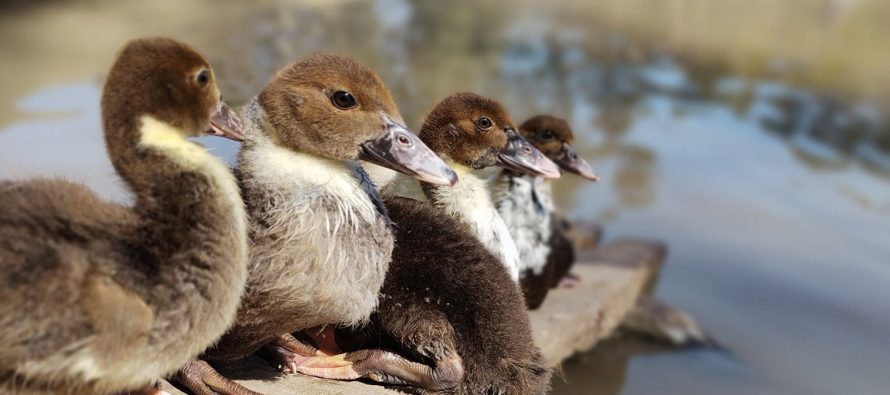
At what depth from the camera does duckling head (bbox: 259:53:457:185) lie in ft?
11.0

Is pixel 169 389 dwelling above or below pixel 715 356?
above

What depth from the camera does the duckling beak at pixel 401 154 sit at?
3438 millimetres

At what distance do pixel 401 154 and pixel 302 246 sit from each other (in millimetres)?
543

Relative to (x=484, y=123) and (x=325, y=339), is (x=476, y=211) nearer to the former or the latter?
(x=484, y=123)

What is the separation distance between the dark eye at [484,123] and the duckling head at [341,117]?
0.85 meters

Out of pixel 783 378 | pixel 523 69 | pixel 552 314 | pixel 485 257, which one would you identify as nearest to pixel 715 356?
pixel 783 378

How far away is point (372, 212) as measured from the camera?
11.3 feet

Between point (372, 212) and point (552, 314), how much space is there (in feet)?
8.18

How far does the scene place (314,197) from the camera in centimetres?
330

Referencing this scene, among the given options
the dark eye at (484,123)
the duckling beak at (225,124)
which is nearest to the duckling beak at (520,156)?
the dark eye at (484,123)

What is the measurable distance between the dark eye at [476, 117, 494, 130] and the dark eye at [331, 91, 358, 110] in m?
1.05

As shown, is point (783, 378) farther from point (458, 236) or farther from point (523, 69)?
point (523, 69)

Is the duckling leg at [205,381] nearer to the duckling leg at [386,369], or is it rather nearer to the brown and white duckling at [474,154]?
the duckling leg at [386,369]


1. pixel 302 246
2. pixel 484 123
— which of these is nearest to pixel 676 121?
pixel 484 123
